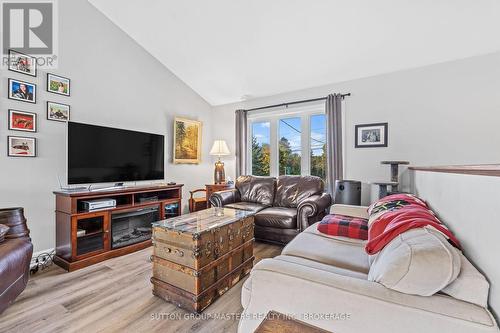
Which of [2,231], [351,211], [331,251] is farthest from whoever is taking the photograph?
[351,211]

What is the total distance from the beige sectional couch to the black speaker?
7.58ft

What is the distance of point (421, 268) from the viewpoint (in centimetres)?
78

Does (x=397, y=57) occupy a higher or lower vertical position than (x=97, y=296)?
higher

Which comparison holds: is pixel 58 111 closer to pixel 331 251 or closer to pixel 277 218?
pixel 277 218

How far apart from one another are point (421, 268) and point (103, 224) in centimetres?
284

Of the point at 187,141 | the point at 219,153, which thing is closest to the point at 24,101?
the point at 187,141

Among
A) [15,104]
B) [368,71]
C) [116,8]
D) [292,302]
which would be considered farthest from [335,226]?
[116,8]

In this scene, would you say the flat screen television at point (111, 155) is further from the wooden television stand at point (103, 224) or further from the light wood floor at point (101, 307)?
the light wood floor at point (101, 307)

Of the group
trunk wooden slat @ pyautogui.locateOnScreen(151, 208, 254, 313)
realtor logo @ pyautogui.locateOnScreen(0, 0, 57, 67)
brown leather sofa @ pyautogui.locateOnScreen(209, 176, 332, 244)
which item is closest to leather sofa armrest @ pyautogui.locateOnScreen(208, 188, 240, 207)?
brown leather sofa @ pyautogui.locateOnScreen(209, 176, 332, 244)

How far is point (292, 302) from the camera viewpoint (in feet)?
3.01

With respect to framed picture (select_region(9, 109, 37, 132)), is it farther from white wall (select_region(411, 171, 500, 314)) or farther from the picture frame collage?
white wall (select_region(411, 171, 500, 314))

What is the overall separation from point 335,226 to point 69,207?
2.56 m

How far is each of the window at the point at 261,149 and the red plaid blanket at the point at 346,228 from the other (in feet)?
8.29

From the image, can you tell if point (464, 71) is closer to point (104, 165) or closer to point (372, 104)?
point (372, 104)
